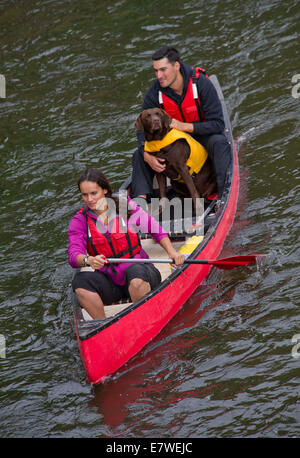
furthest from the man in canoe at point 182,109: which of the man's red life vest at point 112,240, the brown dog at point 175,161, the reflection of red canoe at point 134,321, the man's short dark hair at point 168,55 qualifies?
the man's red life vest at point 112,240

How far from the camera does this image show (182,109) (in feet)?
21.9

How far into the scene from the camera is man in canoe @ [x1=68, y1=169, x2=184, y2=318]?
4992mm

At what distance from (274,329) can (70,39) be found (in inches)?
354

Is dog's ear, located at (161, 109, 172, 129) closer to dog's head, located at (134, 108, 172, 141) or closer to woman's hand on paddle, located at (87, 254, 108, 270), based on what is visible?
dog's head, located at (134, 108, 172, 141)

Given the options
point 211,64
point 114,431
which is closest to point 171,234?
point 114,431

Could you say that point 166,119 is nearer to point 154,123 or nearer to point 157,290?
point 154,123

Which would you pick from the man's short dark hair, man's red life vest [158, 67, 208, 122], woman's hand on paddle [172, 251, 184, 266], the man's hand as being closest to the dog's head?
the man's hand

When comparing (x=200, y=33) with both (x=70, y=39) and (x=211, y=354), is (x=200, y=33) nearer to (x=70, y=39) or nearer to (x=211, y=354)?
(x=70, y=39)

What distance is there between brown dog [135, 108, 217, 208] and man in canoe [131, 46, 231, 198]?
0.37 ft

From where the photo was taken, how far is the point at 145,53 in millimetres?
11344

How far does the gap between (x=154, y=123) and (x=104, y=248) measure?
1486mm

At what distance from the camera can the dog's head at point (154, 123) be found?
6121mm

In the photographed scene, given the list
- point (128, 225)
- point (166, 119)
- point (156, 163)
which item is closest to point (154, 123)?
point (166, 119)

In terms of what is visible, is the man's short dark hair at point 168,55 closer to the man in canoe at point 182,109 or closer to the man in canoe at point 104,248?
the man in canoe at point 182,109
